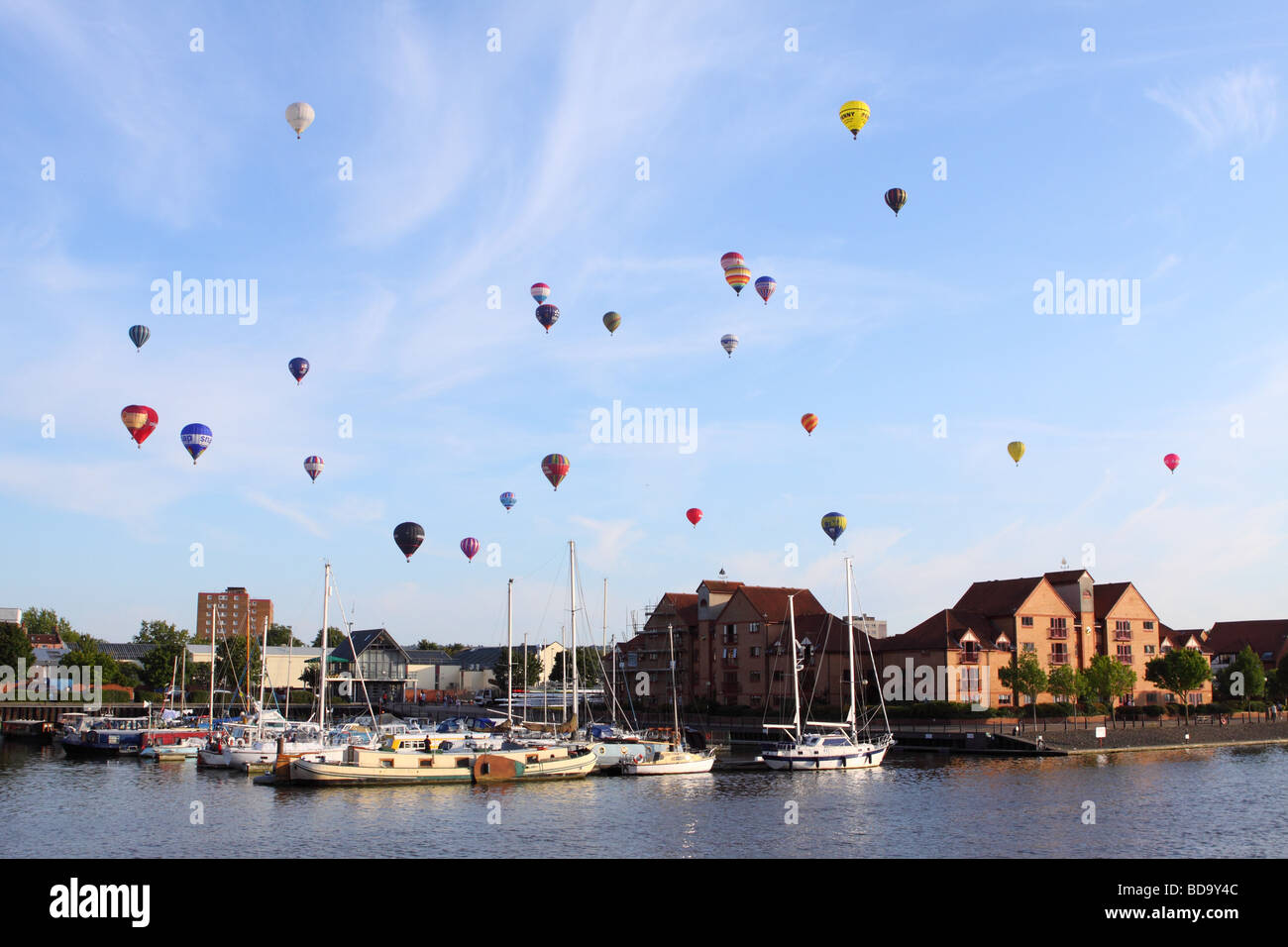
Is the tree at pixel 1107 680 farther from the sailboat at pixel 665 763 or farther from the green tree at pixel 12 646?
the green tree at pixel 12 646

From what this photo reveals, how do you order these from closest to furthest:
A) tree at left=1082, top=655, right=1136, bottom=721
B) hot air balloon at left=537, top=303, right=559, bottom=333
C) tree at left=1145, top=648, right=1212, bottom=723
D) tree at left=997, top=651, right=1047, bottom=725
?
hot air balloon at left=537, top=303, right=559, bottom=333, tree at left=997, top=651, right=1047, bottom=725, tree at left=1082, top=655, right=1136, bottom=721, tree at left=1145, top=648, right=1212, bottom=723

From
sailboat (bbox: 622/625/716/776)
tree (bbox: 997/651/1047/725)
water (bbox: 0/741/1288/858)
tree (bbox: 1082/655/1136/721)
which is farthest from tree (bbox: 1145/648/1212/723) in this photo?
sailboat (bbox: 622/625/716/776)

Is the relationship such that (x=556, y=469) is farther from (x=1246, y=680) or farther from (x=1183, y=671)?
(x=1246, y=680)

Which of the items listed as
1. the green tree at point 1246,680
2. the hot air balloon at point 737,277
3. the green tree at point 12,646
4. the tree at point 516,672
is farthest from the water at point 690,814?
the tree at point 516,672

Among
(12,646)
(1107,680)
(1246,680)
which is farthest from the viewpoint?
(12,646)

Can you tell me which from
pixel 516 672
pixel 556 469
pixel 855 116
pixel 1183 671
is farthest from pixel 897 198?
pixel 516 672

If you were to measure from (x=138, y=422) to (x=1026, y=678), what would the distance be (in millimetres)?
74103

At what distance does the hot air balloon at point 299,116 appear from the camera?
64.1 m

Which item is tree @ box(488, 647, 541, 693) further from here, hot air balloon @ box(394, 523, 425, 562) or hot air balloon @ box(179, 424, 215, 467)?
hot air balloon @ box(179, 424, 215, 467)

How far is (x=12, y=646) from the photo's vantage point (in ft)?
396

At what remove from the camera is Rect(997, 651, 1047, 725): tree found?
92.8 metres

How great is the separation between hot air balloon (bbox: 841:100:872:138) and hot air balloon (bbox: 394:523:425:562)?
1848 inches

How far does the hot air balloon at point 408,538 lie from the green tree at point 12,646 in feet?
203
